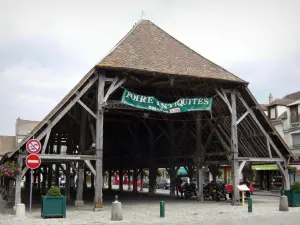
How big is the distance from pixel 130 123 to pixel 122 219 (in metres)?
15.3

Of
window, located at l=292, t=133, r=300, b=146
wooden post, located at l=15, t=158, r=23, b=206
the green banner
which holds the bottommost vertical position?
wooden post, located at l=15, t=158, r=23, b=206

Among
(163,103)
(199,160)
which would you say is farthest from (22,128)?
(163,103)

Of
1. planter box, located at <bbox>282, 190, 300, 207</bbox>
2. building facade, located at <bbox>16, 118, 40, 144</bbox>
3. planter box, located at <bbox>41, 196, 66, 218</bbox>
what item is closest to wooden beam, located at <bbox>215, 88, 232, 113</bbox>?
→ planter box, located at <bbox>282, 190, 300, 207</bbox>

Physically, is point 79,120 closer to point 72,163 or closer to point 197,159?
point 72,163

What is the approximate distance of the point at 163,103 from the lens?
17.2 meters

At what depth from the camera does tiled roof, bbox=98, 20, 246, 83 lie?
16328 mm

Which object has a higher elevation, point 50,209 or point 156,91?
point 156,91

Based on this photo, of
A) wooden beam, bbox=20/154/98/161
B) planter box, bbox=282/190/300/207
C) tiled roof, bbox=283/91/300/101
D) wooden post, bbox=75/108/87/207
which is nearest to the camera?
wooden beam, bbox=20/154/98/161

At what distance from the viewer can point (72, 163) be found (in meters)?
18.3

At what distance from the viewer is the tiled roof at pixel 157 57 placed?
643 inches

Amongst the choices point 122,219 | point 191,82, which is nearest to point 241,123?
point 191,82

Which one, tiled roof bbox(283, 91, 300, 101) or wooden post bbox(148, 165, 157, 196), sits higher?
tiled roof bbox(283, 91, 300, 101)

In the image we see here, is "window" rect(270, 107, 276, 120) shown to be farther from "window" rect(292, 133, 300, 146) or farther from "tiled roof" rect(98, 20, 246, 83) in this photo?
"tiled roof" rect(98, 20, 246, 83)

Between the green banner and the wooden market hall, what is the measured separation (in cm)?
21
